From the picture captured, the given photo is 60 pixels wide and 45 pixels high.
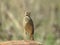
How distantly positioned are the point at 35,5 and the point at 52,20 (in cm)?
92

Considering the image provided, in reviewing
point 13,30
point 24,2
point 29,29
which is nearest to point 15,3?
point 24,2

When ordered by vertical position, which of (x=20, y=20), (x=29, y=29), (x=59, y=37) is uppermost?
(x=29, y=29)

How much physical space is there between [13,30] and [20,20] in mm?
456

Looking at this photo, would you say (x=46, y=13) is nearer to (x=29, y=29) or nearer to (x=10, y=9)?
(x=10, y=9)

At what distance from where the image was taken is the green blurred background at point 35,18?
37.7ft

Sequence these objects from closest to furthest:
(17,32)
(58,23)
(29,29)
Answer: (29,29)
(17,32)
(58,23)

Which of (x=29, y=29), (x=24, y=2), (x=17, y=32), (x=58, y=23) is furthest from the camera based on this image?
(x=58, y=23)

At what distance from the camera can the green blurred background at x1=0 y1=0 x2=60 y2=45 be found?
452 inches

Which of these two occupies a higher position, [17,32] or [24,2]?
[24,2]

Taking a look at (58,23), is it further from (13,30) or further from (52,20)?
→ (13,30)

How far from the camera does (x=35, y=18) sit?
1241 centimetres

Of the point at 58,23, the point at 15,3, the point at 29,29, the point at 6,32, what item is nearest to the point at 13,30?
the point at 6,32

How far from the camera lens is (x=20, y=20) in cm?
1183

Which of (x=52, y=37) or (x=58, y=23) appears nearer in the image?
(x=52, y=37)
